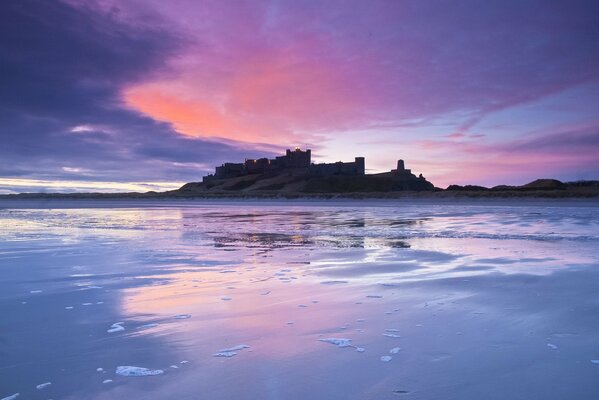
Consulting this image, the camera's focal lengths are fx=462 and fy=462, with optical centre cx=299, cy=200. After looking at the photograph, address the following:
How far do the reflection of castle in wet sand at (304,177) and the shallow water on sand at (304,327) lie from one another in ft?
277

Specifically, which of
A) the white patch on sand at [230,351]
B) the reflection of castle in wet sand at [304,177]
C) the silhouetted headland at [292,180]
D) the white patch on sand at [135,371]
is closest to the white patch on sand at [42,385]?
the white patch on sand at [135,371]

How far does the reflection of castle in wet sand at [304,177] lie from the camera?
313ft

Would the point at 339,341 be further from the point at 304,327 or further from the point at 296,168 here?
the point at 296,168

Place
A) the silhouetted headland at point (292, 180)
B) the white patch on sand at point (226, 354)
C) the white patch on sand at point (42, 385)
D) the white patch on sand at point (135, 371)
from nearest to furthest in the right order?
the white patch on sand at point (42, 385) → the white patch on sand at point (135, 371) → the white patch on sand at point (226, 354) → the silhouetted headland at point (292, 180)

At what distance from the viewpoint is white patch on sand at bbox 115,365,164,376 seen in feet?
9.48

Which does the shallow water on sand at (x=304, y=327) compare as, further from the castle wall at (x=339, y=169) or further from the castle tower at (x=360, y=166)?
the castle tower at (x=360, y=166)

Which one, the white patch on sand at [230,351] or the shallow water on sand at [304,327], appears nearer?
the shallow water on sand at [304,327]

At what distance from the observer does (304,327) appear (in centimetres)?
385

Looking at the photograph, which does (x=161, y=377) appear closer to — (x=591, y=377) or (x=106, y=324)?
(x=106, y=324)

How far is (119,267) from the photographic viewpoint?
23.6ft

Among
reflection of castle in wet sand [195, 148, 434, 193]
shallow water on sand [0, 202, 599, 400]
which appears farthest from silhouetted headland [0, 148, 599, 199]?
shallow water on sand [0, 202, 599, 400]

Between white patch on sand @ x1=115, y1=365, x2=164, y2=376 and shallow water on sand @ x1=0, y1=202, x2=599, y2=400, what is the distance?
0.01 m

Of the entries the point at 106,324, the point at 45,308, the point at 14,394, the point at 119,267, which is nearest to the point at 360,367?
the point at 14,394

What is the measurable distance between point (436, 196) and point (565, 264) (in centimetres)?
4128
